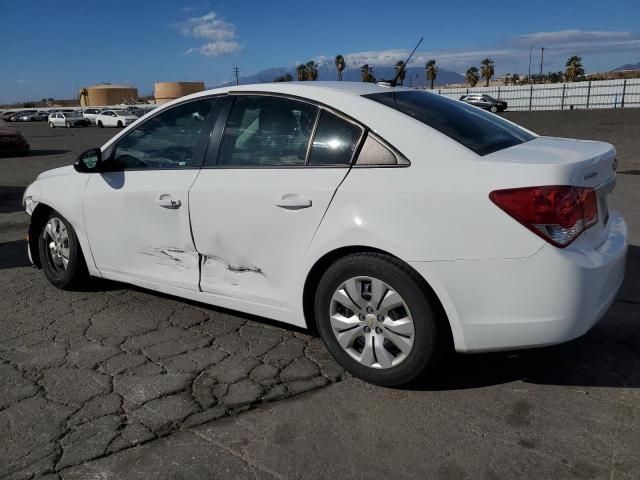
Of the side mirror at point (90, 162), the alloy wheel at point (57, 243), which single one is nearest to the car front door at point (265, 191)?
the side mirror at point (90, 162)

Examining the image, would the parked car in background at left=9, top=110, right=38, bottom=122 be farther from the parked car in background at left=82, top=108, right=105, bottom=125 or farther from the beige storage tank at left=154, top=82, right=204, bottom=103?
the beige storage tank at left=154, top=82, right=204, bottom=103

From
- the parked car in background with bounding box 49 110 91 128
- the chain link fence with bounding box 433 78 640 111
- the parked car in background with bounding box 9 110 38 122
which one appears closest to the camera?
the parked car in background with bounding box 49 110 91 128

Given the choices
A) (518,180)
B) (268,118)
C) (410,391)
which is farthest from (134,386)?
(518,180)

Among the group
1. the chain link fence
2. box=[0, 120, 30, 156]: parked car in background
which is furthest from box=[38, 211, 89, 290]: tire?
the chain link fence

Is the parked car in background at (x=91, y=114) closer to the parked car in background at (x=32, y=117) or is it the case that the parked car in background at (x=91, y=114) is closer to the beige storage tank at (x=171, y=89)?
the parked car in background at (x=32, y=117)

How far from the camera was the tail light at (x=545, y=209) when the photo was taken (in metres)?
2.58

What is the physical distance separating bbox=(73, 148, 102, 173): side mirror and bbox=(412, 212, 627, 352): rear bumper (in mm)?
2664

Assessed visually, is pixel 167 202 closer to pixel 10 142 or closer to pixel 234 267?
pixel 234 267

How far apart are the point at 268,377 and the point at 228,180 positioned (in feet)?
3.96

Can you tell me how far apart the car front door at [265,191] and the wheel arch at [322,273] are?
10cm

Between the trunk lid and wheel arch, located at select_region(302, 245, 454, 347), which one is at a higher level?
the trunk lid

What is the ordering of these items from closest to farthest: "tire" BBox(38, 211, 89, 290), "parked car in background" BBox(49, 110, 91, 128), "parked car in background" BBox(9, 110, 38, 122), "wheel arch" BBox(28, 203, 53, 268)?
"tire" BBox(38, 211, 89, 290) → "wheel arch" BBox(28, 203, 53, 268) → "parked car in background" BBox(49, 110, 91, 128) → "parked car in background" BBox(9, 110, 38, 122)

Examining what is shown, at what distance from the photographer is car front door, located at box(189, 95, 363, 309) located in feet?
10.4

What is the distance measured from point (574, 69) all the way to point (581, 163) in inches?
3464
